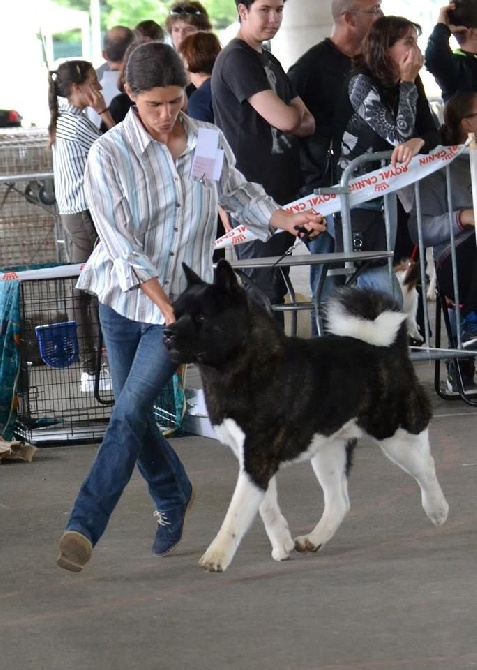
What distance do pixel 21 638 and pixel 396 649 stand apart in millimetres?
1176

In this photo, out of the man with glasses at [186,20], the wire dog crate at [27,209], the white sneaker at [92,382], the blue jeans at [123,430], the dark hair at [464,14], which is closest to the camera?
the blue jeans at [123,430]

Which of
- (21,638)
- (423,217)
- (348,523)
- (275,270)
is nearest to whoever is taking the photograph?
(21,638)

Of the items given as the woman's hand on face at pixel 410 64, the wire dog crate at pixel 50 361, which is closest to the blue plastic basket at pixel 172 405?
the wire dog crate at pixel 50 361

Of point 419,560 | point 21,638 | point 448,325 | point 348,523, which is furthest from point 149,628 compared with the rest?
point 448,325

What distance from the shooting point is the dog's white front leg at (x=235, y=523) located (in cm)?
460

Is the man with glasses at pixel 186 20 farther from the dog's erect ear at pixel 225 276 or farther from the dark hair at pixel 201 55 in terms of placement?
the dog's erect ear at pixel 225 276

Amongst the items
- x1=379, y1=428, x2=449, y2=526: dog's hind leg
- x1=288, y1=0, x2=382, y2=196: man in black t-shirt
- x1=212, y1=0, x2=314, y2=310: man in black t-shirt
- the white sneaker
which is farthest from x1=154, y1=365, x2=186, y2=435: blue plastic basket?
x1=379, y1=428, x2=449, y2=526: dog's hind leg

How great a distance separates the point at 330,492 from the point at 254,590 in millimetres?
689

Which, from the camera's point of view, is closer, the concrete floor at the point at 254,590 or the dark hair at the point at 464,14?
the concrete floor at the point at 254,590

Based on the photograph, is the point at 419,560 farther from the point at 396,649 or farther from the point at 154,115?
the point at 154,115

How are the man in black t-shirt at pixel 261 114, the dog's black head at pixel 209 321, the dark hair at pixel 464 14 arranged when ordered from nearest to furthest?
the dog's black head at pixel 209 321 → the man in black t-shirt at pixel 261 114 → the dark hair at pixel 464 14

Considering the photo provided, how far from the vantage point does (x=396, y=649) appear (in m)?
3.88

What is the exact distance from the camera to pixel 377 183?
7574 mm

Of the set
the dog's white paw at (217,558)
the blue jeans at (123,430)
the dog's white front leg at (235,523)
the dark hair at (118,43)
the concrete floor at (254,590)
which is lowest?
the concrete floor at (254,590)
